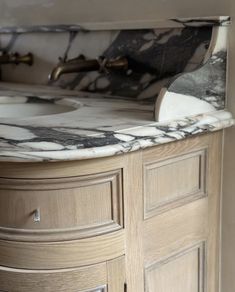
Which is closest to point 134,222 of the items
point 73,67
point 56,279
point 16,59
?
point 56,279

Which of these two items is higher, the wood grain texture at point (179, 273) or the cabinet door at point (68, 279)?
the cabinet door at point (68, 279)

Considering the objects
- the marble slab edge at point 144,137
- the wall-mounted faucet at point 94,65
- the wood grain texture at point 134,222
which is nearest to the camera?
the marble slab edge at point 144,137

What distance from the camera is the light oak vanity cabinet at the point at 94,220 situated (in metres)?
1.00

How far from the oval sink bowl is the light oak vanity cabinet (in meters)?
0.50

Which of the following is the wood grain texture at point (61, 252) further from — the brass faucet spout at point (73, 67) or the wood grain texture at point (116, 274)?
the brass faucet spout at point (73, 67)

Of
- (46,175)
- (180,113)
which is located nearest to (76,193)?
(46,175)

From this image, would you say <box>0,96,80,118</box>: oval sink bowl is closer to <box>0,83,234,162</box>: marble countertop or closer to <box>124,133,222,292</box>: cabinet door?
<box>0,83,234,162</box>: marble countertop

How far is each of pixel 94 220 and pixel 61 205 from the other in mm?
79

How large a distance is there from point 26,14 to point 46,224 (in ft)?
3.31

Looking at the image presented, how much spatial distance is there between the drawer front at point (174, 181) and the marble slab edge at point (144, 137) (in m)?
0.07

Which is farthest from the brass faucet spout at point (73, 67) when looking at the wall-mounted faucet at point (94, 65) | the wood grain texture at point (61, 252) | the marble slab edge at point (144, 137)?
the wood grain texture at point (61, 252)

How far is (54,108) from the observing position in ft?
5.00

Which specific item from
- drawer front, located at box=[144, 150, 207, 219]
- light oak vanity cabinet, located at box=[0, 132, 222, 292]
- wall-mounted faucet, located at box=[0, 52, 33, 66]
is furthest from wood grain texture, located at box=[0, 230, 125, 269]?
wall-mounted faucet, located at box=[0, 52, 33, 66]

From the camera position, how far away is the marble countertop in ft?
3.12
